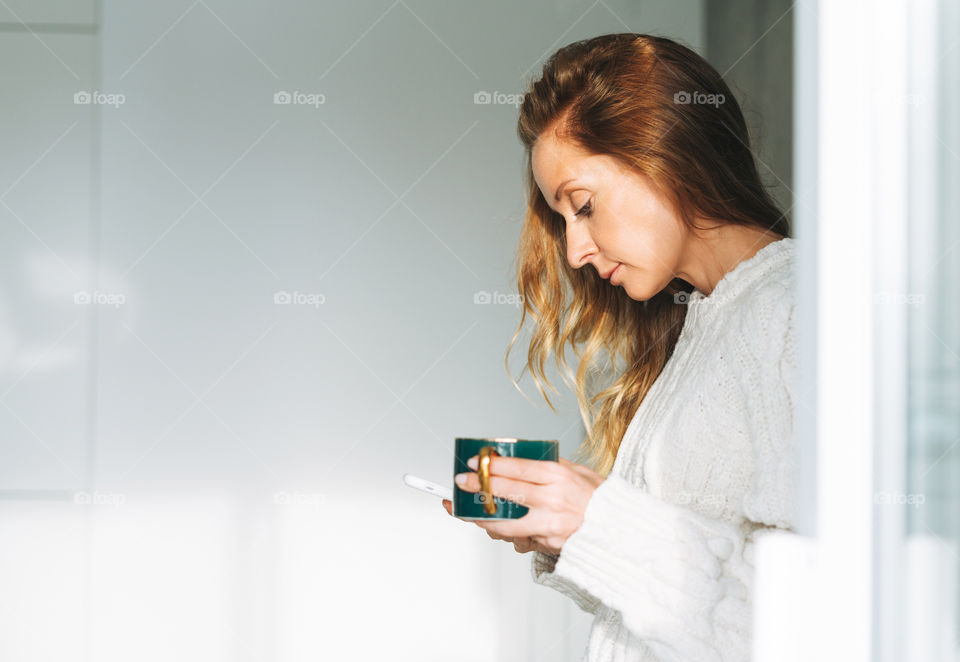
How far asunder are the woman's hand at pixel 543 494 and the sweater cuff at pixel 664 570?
0.05 feet

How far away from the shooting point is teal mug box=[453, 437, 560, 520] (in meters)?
0.74

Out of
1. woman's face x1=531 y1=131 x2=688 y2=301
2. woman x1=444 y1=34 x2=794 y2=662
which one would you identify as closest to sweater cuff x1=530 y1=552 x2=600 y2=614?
woman x1=444 y1=34 x2=794 y2=662

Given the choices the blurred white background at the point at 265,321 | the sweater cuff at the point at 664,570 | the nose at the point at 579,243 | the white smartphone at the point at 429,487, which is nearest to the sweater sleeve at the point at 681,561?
the sweater cuff at the point at 664,570

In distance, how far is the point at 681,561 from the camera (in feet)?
2.24

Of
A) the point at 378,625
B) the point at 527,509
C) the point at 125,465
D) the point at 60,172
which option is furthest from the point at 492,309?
the point at 527,509

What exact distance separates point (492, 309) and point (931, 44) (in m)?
1.75

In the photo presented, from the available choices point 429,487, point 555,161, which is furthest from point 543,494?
point 555,161

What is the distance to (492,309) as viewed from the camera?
208 centimetres

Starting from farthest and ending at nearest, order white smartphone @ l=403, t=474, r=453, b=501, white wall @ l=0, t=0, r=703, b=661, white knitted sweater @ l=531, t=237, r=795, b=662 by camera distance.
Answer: white wall @ l=0, t=0, r=703, b=661 → white smartphone @ l=403, t=474, r=453, b=501 → white knitted sweater @ l=531, t=237, r=795, b=662

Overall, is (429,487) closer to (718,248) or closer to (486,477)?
(486,477)

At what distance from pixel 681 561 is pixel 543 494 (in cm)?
12

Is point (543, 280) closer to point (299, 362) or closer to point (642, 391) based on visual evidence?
point (642, 391)

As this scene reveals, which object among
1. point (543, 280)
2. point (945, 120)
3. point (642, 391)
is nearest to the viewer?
point (945, 120)

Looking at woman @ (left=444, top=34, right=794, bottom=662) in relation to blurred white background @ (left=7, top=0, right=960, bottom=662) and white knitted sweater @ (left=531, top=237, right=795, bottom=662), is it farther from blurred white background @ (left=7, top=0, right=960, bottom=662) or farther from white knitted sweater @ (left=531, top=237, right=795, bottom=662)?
blurred white background @ (left=7, top=0, right=960, bottom=662)
